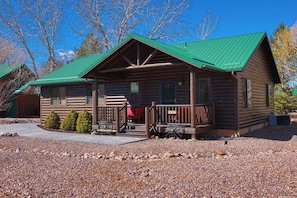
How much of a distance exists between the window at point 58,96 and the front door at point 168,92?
7194mm

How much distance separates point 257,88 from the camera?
14.9 metres

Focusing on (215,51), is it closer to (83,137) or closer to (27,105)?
(83,137)

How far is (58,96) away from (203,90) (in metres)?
9.83

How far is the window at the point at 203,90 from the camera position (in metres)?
12.5

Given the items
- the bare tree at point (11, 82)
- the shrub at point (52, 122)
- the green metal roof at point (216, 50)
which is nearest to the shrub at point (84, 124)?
the green metal roof at point (216, 50)

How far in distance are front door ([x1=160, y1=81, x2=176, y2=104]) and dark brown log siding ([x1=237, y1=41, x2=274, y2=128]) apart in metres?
3.06

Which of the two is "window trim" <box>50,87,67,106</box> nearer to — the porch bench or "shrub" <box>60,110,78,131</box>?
"shrub" <box>60,110,78,131</box>

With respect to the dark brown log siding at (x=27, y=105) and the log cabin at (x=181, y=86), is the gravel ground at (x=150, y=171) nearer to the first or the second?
the log cabin at (x=181, y=86)

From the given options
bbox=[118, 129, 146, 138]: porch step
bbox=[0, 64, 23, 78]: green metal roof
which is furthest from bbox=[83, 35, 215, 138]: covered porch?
bbox=[0, 64, 23, 78]: green metal roof

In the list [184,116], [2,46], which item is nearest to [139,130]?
[184,116]

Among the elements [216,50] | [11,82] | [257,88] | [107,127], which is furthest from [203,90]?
[11,82]

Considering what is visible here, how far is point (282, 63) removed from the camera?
98.2 feet

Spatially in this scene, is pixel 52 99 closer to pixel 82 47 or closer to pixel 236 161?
pixel 236 161

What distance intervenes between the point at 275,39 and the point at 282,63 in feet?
16.6
